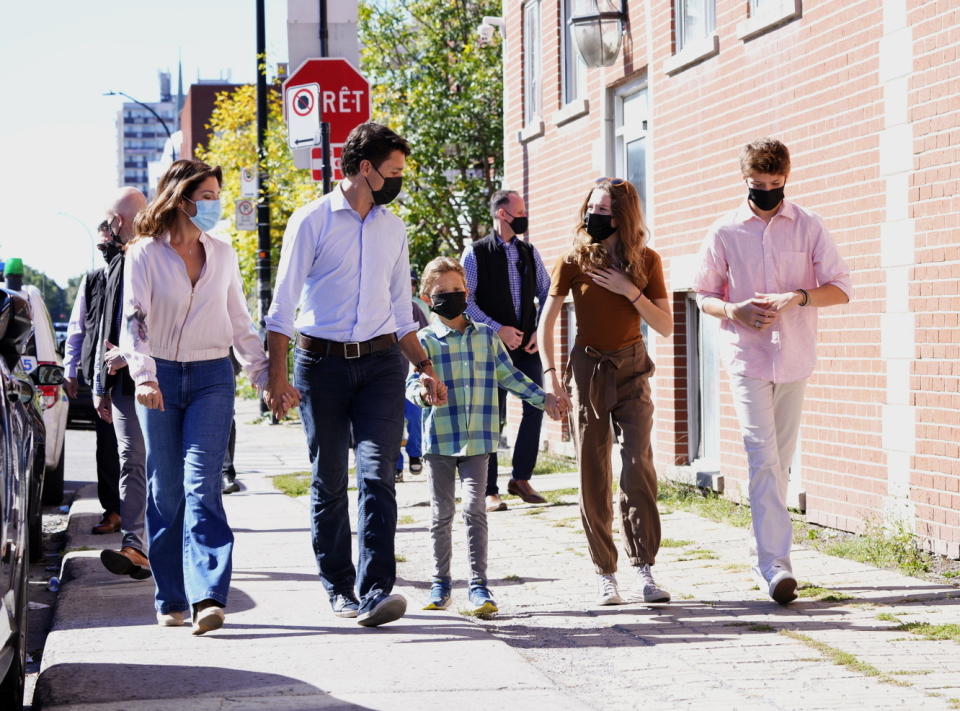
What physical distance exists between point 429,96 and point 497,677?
19.3 m

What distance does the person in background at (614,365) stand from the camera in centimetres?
671

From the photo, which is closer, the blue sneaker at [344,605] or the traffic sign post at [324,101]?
the blue sneaker at [344,605]

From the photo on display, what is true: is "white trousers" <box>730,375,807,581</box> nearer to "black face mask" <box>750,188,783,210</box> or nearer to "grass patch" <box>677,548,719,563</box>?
"black face mask" <box>750,188,783,210</box>

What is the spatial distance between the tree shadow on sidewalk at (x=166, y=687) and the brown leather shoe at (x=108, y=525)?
3.94 metres

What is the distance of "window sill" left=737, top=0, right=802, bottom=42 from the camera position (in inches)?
370

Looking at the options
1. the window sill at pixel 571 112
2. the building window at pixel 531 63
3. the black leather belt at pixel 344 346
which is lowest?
the black leather belt at pixel 344 346

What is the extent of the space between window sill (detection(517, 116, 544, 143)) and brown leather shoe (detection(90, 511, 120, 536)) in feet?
24.8

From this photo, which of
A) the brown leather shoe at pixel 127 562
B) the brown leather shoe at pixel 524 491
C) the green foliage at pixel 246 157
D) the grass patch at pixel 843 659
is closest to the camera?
the grass patch at pixel 843 659

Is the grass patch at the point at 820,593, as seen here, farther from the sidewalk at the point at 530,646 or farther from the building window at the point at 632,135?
the building window at the point at 632,135

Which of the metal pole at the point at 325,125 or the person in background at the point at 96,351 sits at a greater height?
the metal pole at the point at 325,125

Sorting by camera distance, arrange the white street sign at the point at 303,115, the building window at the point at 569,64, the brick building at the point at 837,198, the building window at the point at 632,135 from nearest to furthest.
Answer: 1. the brick building at the point at 837,198
2. the white street sign at the point at 303,115
3. the building window at the point at 632,135
4. the building window at the point at 569,64

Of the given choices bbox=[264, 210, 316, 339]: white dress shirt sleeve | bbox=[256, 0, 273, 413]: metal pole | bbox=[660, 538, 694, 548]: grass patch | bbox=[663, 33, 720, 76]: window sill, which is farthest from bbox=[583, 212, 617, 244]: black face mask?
bbox=[256, 0, 273, 413]: metal pole

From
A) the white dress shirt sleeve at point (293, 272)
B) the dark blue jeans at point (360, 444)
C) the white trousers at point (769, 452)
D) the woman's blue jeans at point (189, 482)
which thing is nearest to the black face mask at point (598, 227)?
the white trousers at point (769, 452)

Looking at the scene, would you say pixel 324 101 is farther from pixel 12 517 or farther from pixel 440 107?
pixel 440 107
